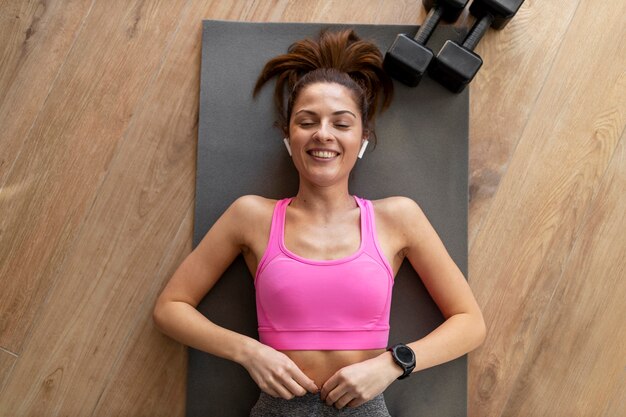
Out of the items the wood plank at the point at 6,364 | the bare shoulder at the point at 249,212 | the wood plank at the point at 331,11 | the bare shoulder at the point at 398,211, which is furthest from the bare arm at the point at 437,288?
the wood plank at the point at 6,364

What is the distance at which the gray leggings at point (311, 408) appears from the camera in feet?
4.13

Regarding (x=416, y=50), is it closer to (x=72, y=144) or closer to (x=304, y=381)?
(x=304, y=381)

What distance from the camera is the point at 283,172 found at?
152cm

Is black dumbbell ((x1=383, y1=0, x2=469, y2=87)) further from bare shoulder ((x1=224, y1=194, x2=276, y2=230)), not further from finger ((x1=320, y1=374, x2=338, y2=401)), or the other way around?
finger ((x1=320, y1=374, x2=338, y2=401))

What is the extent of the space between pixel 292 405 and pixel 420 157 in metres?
0.76

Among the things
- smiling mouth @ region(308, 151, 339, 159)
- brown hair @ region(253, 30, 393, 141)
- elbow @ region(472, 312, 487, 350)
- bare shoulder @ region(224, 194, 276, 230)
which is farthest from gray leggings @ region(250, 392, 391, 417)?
brown hair @ region(253, 30, 393, 141)

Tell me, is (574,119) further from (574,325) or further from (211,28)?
(211,28)

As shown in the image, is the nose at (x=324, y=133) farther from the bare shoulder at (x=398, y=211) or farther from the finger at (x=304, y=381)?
the finger at (x=304, y=381)

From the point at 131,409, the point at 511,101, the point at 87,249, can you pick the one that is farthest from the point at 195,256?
the point at 511,101

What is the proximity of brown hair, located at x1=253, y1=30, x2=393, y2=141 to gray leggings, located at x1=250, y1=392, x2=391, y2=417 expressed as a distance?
692mm

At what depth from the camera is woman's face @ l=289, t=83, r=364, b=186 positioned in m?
1.29

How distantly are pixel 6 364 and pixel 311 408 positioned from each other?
36.5 inches

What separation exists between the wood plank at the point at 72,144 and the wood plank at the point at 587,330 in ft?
4.46

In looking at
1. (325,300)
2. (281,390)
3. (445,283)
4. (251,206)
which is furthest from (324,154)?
(281,390)
